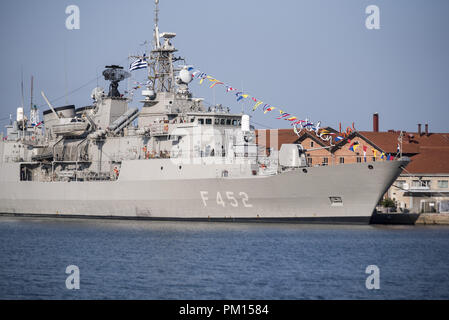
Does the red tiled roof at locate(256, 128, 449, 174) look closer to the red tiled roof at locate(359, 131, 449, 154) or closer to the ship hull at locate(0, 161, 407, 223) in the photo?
the red tiled roof at locate(359, 131, 449, 154)

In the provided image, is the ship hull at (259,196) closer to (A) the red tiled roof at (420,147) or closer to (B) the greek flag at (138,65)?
(B) the greek flag at (138,65)

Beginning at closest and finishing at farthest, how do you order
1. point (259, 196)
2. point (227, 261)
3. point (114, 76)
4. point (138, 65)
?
point (227, 261) → point (259, 196) → point (138, 65) → point (114, 76)

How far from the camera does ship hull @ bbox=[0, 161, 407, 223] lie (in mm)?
30500

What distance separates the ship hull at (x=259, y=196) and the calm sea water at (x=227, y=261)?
73 cm

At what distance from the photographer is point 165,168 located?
113ft

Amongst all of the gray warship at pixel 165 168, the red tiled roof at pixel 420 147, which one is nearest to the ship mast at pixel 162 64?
the gray warship at pixel 165 168

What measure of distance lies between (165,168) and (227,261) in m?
12.4

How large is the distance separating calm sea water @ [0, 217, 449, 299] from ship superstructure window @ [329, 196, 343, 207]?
3.62 feet

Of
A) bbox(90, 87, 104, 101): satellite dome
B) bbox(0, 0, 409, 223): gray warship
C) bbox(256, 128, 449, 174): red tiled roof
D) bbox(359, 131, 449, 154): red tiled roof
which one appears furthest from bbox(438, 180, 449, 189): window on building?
bbox(90, 87, 104, 101): satellite dome

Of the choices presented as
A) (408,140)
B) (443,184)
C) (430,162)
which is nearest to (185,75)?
(430,162)

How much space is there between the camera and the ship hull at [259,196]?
1201 inches

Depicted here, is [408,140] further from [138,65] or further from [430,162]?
[138,65]
